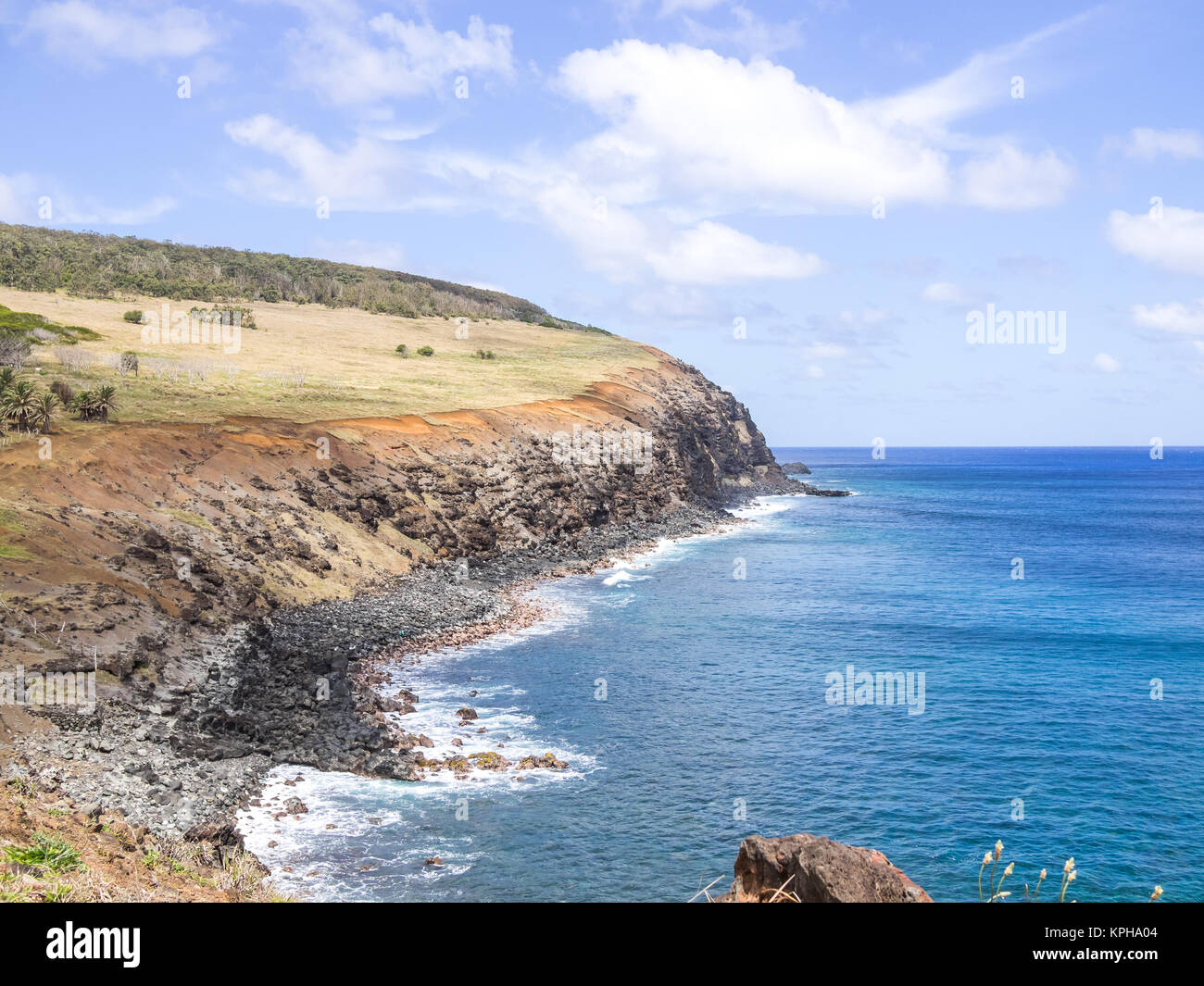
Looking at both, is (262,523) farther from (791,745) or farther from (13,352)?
Answer: (791,745)

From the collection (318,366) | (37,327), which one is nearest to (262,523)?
(37,327)

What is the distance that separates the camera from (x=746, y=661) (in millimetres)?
37344

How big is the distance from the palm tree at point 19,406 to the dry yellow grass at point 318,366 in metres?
5.03

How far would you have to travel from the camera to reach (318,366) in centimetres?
7044

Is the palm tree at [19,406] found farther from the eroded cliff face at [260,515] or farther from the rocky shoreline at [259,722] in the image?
the rocky shoreline at [259,722]

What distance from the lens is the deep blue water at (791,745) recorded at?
65.6 ft

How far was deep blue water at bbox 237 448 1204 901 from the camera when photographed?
20.0m

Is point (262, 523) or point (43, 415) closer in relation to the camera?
point (43, 415)

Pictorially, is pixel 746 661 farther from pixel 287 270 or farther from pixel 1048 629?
pixel 287 270

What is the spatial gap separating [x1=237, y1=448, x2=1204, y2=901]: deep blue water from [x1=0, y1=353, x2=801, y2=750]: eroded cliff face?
797cm

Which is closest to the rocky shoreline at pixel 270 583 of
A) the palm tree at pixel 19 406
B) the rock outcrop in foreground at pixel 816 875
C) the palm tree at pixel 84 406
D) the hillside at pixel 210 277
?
the palm tree at pixel 19 406

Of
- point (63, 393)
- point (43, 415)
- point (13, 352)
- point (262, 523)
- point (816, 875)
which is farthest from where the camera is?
point (13, 352)

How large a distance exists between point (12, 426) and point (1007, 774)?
45.0 meters

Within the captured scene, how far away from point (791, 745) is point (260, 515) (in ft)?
95.3
